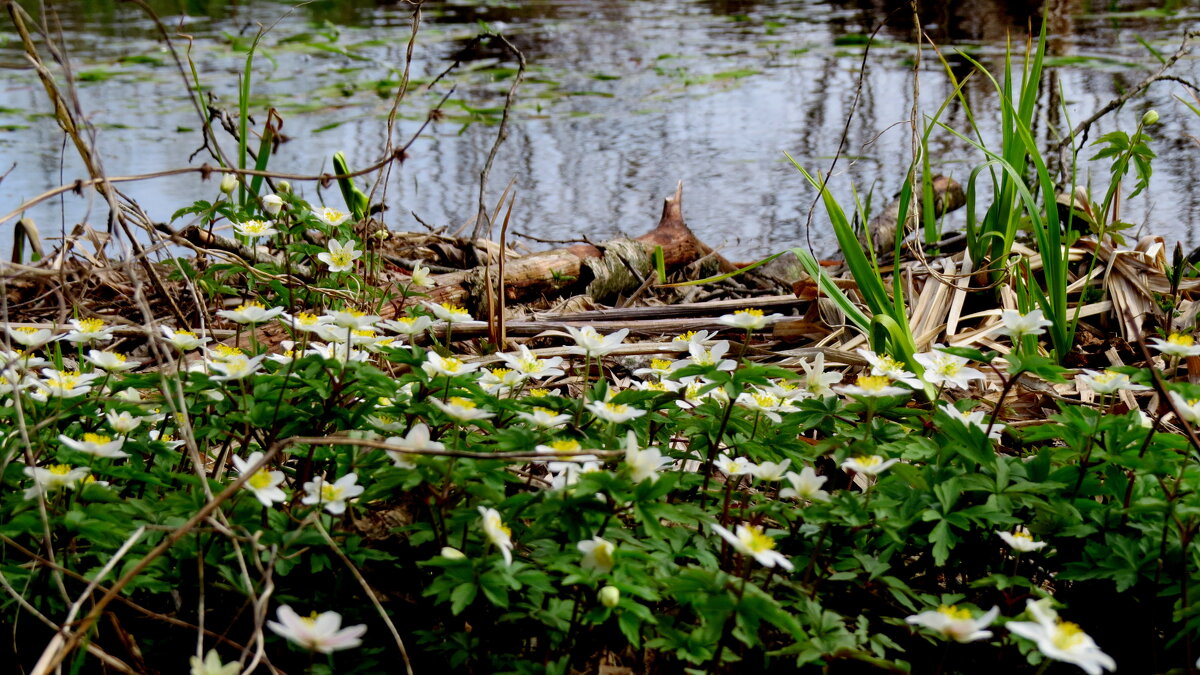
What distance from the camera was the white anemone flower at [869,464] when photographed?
1321mm

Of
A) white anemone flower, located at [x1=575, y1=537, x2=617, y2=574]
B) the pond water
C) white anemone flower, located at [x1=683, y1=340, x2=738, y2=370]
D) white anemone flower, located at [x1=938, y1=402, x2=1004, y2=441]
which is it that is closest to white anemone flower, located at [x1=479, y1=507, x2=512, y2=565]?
white anemone flower, located at [x1=575, y1=537, x2=617, y2=574]

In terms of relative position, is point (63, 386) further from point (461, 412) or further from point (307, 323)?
point (461, 412)

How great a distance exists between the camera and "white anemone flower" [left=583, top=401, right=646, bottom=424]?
1369 millimetres

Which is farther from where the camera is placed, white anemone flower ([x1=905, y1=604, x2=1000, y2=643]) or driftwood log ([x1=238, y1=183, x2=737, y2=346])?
driftwood log ([x1=238, y1=183, x2=737, y2=346])

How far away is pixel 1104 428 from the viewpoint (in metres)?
1.42

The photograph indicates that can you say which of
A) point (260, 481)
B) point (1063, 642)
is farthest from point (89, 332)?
point (1063, 642)

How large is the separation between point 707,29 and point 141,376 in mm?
7669

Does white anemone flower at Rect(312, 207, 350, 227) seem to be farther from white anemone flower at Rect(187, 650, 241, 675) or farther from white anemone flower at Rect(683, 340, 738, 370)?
white anemone flower at Rect(187, 650, 241, 675)

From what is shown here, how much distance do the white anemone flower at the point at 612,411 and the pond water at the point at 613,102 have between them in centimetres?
117

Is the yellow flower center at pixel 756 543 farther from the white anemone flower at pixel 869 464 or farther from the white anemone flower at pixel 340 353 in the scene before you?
the white anemone flower at pixel 340 353

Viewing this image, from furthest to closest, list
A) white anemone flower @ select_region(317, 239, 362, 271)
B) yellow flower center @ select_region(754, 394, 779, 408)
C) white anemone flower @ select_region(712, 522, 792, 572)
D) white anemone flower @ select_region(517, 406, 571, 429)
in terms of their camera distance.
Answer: white anemone flower @ select_region(317, 239, 362, 271) < yellow flower center @ select_region(754, 394, 779, 408) < white anemone flower @ select_region(517, 406, 571, 429) < white anemone flower @ select_region(712, 522, 792, 572)

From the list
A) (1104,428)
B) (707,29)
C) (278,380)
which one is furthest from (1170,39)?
(278,380)

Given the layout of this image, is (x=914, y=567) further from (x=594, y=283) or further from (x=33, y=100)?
(x=33, y=100)

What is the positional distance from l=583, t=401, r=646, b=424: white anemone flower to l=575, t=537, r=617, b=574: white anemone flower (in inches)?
8.6
